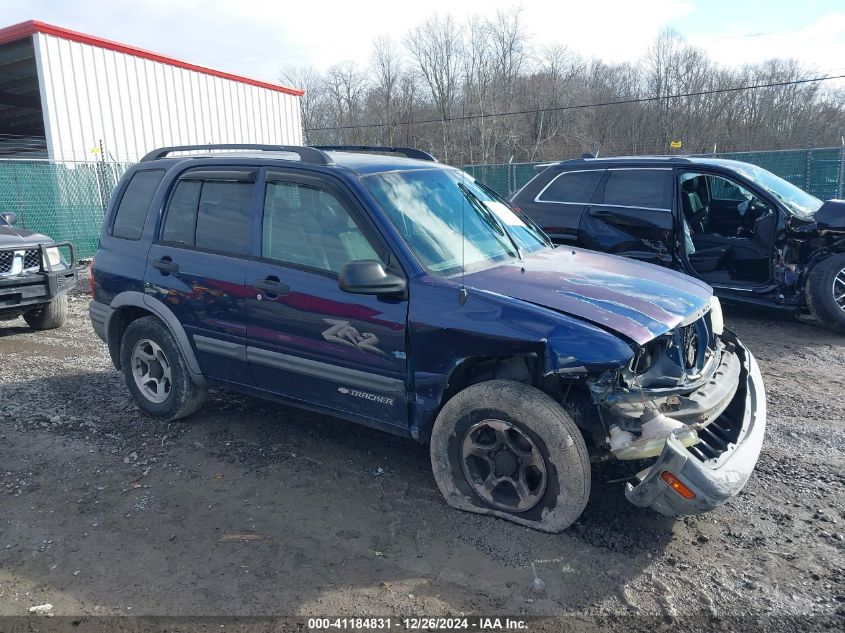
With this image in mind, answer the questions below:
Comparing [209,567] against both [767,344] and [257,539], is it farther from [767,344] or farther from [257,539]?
[767,344]

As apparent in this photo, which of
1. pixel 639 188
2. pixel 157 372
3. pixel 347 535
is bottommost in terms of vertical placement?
pixel 347 535

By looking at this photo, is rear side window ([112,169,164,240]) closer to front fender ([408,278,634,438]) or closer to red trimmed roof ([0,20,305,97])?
front fender ([408,278,634,438])

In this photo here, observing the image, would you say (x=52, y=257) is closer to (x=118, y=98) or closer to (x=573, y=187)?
(x=573, y=187)

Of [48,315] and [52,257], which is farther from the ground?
[52,257]

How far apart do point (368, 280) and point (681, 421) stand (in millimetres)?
1714

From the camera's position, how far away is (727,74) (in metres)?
36.2

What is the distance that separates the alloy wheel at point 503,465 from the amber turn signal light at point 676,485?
0.57 meters

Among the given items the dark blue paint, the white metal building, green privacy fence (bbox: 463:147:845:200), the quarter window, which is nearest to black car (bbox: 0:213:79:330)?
the dark blue paint

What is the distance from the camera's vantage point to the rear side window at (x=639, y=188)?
752cm


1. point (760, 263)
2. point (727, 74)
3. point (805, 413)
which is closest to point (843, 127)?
point (727, 74)

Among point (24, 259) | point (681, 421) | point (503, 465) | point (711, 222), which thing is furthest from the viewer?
point (711, 222)

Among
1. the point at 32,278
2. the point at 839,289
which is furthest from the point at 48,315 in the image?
the point at 839,289

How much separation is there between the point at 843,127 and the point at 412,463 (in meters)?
34.5

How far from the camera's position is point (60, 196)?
1363 centimetres
